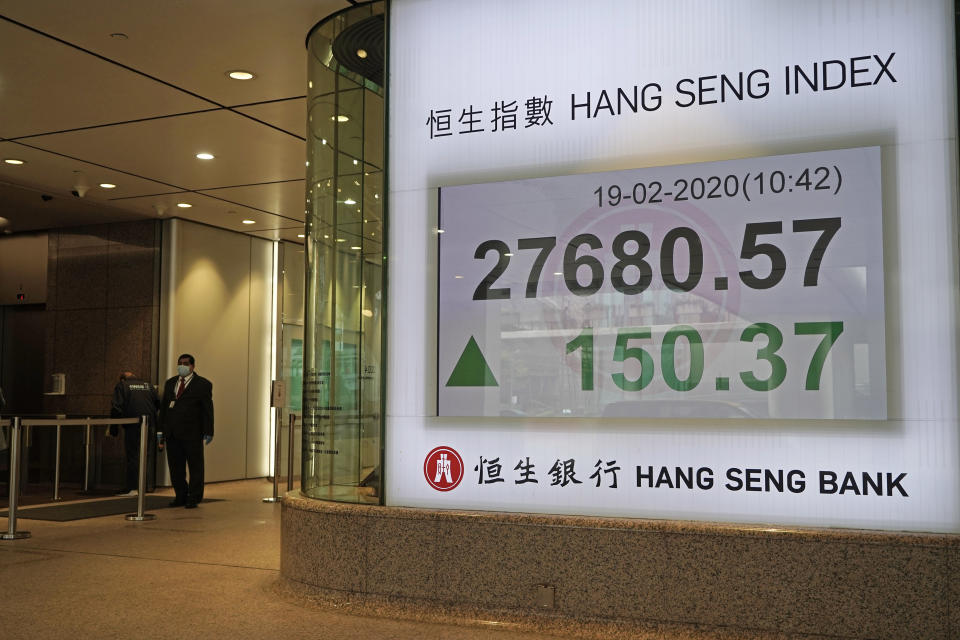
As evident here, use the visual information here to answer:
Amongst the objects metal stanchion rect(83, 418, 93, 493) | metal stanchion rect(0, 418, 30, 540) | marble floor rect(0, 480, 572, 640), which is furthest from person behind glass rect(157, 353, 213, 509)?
metal stanchion rect(0, 418, 30, 540)

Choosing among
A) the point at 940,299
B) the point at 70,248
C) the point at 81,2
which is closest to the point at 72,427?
the point at 70,248

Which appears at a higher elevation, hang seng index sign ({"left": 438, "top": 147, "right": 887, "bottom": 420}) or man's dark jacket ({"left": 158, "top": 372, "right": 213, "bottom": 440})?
hang seng index sign ({"left": 438, "top": 147, "right": 887, "bottom": 420})

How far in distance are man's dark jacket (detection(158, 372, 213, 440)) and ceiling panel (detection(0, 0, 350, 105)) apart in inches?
161

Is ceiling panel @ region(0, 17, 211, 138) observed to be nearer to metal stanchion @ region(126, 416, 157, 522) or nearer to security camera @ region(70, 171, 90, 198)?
security camera @ region(70, 171, 90, 198)

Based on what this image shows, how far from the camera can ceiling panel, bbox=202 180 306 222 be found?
10.1m

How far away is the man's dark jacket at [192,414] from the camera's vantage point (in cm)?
984

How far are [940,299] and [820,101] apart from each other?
1.07m

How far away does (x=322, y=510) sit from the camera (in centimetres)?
507

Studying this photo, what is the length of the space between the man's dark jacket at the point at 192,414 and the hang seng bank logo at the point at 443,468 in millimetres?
5605

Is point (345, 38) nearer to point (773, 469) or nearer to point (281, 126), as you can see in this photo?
point (281, 126)

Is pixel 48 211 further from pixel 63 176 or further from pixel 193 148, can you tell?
pixel 193 148

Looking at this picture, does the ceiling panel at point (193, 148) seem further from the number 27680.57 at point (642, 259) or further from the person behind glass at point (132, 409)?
the number 27680.57 at point (642, 259)

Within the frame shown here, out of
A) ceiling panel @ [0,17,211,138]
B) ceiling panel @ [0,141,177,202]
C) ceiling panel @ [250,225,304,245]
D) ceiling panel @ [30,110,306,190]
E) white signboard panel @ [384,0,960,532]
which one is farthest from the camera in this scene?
ceiling panel @ [250,225,304,245]

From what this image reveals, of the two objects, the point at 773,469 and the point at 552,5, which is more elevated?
the point at 552,5
